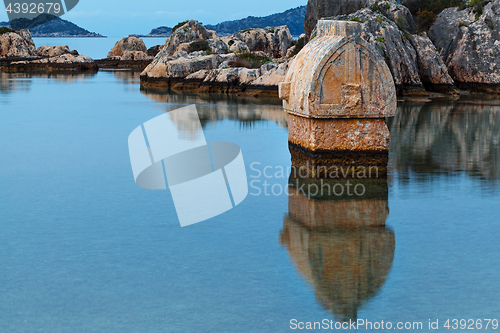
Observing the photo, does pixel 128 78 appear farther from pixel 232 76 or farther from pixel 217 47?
pixel 232 76

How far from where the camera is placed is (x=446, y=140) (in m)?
11.8

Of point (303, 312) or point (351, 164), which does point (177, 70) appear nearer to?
point (351, 164)

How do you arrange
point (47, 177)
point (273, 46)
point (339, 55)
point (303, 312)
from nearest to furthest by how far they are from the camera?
point (303, 312), point (339, 55), point (47, 177), point (273, 46)

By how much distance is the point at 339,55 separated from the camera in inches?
310

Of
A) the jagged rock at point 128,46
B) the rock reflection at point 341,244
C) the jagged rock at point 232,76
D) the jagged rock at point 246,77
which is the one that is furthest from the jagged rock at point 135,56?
the rock reflection at point 341,244

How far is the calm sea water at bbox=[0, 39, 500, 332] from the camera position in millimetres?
4086

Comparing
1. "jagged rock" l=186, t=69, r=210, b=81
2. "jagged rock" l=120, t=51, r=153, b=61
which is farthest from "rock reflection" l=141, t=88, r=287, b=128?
"jagged rock" l=120, t=51, r=153, b=61

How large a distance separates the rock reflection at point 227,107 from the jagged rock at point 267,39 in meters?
21.8

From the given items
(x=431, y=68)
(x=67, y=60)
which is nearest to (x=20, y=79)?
(x=67, y=60)

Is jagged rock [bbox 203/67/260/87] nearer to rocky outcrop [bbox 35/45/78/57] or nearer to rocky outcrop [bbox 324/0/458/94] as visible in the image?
rocky outcrop [bbox 324/0/458/94]

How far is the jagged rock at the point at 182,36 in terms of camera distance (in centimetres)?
3669

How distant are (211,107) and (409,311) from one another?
49.5ft

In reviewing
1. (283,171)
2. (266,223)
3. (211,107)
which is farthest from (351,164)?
(211,107)

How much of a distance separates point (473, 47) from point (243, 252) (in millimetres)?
22158
